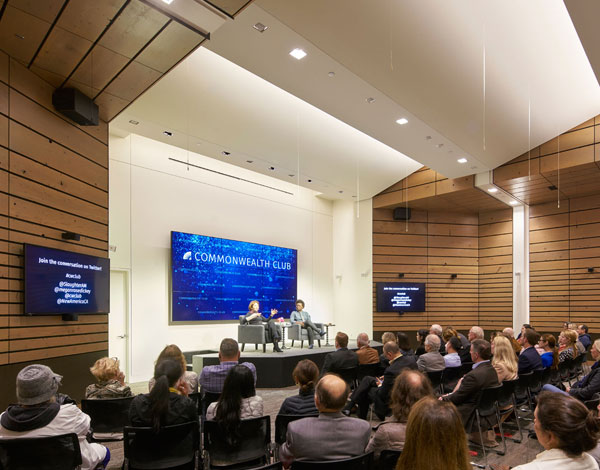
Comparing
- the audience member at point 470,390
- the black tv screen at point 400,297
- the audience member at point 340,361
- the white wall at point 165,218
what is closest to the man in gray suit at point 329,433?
the audience member at point 470,390

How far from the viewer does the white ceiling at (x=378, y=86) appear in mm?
5199

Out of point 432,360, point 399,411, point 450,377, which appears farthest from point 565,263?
point 399,411

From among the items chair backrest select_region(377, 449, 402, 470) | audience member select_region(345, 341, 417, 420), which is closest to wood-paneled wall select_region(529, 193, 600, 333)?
audience member select_region(345, 341, 417, 420)

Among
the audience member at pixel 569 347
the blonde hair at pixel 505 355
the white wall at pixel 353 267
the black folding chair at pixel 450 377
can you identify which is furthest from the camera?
the white wall at pixel 353 267

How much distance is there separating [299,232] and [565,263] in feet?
21.8

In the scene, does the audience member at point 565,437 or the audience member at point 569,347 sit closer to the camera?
the audience member at point 565,437

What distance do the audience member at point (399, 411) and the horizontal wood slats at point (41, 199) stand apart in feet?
12.4

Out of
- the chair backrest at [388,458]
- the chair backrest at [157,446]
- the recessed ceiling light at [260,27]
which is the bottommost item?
the chair backrest at [157,446]

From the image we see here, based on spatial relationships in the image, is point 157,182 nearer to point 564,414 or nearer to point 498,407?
point 498,407

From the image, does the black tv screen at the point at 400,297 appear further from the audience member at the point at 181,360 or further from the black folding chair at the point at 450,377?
the audience member at the point at 181,360

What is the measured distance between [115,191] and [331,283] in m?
6.79

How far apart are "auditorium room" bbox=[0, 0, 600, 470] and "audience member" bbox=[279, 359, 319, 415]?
0.06 feet

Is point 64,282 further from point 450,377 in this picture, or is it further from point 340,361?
point 450,377

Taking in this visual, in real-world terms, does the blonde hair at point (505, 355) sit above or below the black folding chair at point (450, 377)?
above
